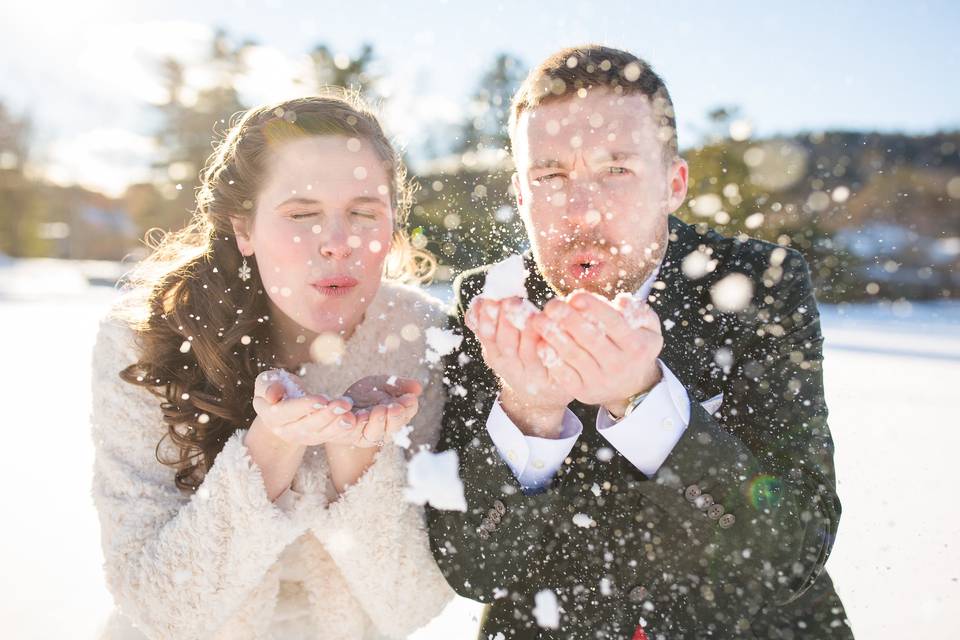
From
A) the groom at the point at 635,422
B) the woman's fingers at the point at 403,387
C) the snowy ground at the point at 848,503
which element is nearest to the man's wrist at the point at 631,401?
the groom at the point at 635,422

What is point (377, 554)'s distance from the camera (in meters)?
1.96

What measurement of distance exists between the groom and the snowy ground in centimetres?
116

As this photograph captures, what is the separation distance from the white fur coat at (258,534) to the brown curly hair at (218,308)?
0.26ft

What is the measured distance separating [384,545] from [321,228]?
2.97 ft

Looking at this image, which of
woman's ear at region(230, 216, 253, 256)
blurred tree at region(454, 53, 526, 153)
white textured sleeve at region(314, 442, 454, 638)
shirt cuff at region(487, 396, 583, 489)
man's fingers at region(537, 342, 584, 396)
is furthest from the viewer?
blurred tree at region(454, 53, 526, 153)

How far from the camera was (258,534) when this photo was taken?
6.12 ft

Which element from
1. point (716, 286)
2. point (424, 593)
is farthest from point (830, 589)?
point (424, 593)

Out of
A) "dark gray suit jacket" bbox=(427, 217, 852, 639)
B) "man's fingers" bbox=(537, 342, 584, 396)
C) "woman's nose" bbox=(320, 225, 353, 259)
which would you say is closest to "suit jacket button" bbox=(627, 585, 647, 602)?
"dark gray suit jacket" bbox=(427, 217, 852, 639)

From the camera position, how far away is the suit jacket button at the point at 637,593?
1.82 m

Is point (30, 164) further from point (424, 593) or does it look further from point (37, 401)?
point (424, 593)

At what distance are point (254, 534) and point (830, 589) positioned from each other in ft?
5.29

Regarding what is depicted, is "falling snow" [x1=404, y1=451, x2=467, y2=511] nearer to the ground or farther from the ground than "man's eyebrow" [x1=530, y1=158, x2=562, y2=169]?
nearer to the ground

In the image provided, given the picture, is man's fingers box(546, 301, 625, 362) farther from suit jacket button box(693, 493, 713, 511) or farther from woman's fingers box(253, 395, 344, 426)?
woman's fingers box(253, 395, 344, 426)

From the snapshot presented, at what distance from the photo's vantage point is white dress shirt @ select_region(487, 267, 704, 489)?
155 centimetres
